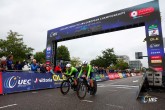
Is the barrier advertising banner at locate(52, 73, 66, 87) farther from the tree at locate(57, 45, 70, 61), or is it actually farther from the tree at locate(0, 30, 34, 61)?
the tree at locate(57, 45, 70, 61)

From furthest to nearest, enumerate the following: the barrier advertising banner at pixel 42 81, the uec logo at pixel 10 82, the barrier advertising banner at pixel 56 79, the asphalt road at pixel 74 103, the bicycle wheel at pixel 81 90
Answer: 1. the barrier advertising banner at pixel 56 79
2. the barrier advertising banner at pixel 42 81
3. the uec logo at pixel 10 82
4. the bicycle wheel at pixel 81 90
5. the asphalt road at pixel 74 103

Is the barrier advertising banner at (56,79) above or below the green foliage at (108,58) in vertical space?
below

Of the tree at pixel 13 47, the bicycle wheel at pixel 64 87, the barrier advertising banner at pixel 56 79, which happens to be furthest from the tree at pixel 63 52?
the bicycle wheel at pixel 64 87

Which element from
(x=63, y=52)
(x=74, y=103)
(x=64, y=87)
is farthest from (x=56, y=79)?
(x=63, y=52)

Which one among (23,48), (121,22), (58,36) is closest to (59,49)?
(23,48)

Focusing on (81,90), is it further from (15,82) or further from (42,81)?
(42,81)

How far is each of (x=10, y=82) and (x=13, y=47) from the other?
37.7 meters

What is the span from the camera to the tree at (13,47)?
4606 centimetres

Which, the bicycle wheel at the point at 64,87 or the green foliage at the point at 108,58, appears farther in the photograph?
the green foliage at the point at 108,58

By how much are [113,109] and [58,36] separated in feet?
74.0

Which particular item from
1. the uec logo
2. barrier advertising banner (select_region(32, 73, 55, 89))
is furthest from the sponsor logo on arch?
barrier advertising banner (select_region(32, 73, 55, 89))

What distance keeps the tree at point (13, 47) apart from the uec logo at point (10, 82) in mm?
35890

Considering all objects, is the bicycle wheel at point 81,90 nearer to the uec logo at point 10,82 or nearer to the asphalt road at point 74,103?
the asphalt road at point 74,103

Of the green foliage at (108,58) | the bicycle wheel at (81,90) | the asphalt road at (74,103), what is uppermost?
the green foliage at (108,58)
